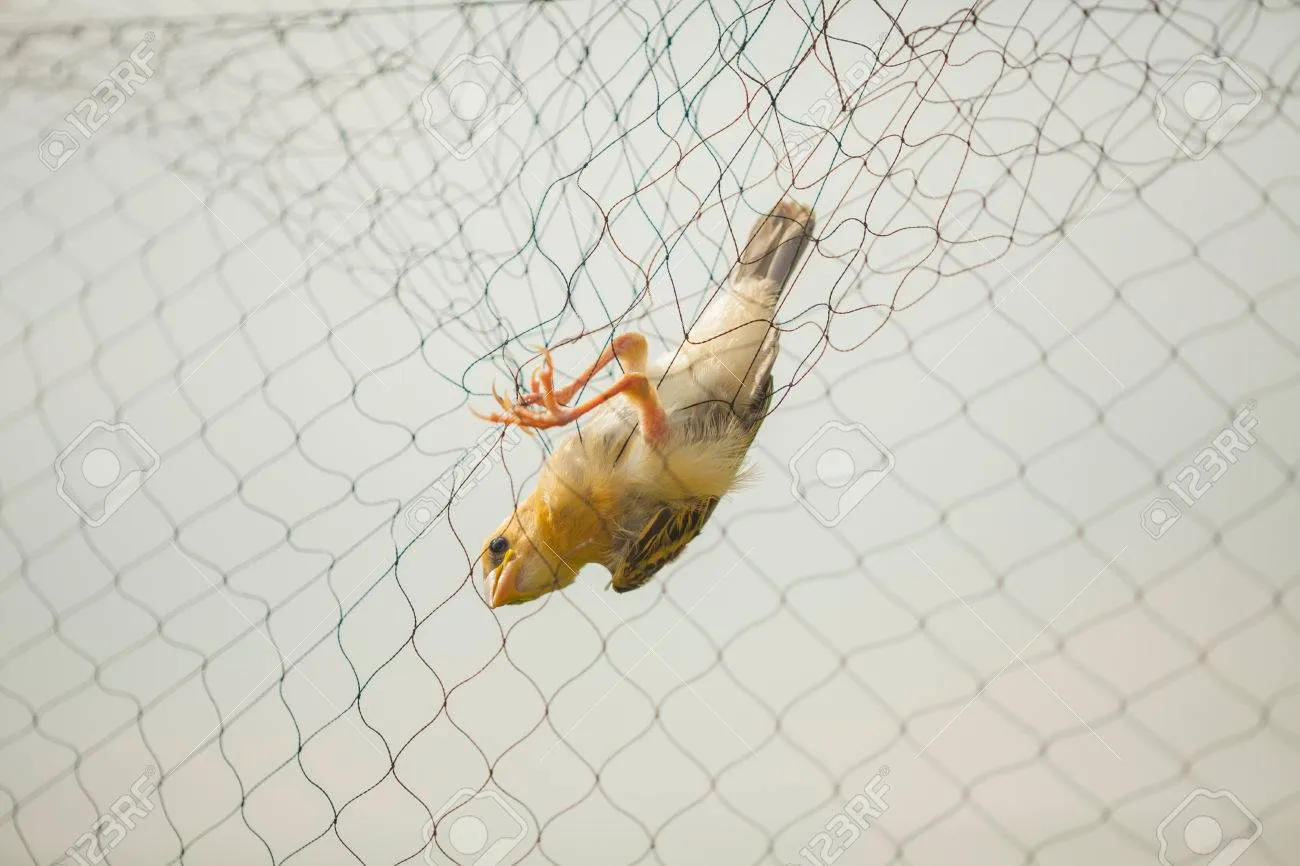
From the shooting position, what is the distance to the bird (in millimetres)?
1259

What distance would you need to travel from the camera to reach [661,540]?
1313 mm

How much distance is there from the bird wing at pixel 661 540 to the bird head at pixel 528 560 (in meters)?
0.07

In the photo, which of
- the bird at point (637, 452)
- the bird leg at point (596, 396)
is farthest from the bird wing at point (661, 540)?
the bird leg at point (596, 396)

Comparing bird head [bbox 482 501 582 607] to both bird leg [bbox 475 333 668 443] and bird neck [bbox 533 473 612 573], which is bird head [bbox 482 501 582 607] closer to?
bird neck [bbox 533 473 612 573]

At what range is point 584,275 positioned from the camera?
4.81 feet

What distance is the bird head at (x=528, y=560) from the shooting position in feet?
4.17

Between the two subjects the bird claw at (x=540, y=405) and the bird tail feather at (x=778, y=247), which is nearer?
the bird claw at (x=540, y=405)

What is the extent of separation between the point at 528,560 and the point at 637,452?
0.19 meters

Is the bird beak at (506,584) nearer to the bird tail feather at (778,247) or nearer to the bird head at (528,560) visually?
the bird head at (528,560)

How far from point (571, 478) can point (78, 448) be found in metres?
0.85

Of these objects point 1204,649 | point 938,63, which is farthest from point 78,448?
point 1204,649

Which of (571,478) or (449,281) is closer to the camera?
(571,478)

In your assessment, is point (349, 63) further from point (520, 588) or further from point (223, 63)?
point (520, 588)

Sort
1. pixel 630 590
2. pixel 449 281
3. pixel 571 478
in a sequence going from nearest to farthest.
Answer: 1. pixel 571 478
2. pixel 630 590
3. pixel 449 281
